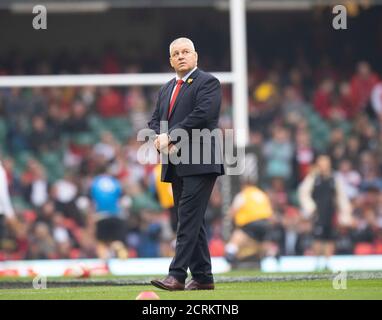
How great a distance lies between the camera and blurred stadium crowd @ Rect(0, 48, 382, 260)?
880 inches

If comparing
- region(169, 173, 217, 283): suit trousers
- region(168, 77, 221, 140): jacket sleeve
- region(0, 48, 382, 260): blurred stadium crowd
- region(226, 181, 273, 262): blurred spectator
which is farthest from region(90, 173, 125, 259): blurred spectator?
region(168, 77, 221, 140): jacket sleeve

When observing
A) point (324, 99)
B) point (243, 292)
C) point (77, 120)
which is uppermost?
point (324, 99)

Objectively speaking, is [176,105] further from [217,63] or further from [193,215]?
[217,63]

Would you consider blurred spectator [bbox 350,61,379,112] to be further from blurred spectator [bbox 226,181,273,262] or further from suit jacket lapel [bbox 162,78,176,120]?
suit jacket lapel [bbox 162,78,176,120]

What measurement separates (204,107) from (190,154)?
18.2 inches

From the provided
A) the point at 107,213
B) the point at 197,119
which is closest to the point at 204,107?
the point at 197,119

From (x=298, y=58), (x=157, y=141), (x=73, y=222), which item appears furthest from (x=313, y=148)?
(x=157, y=141)

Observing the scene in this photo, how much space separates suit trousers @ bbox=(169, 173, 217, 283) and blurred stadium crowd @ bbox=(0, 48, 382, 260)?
8.44 m

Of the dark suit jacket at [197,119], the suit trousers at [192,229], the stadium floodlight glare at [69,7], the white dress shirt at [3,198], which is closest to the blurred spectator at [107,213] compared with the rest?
the white dress shirt at [3,198]

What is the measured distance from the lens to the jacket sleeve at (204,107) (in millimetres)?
10938

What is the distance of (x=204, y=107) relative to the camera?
11.0 m

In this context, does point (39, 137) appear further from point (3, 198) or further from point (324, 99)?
point (3, 198)

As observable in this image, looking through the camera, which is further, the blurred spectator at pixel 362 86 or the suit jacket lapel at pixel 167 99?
the blurred spectator at pixel 362 86

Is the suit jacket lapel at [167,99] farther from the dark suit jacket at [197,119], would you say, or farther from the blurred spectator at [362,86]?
the blurred spectator at [362,86]
